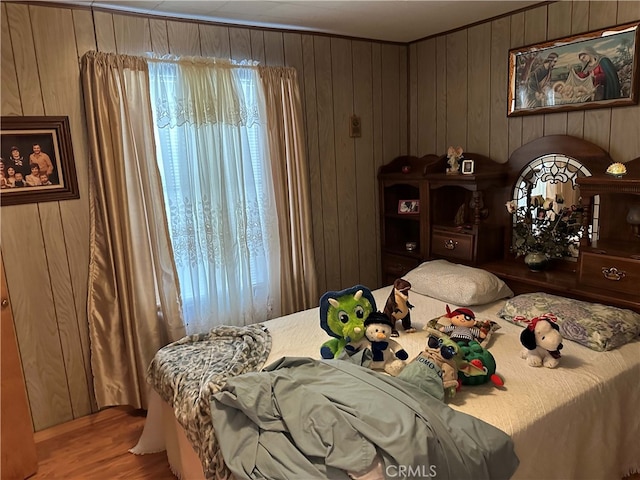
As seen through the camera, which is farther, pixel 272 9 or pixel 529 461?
pixel 272 9

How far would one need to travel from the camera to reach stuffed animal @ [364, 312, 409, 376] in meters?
2.03

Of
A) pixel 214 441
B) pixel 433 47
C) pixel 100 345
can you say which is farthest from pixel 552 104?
pixel 100 345

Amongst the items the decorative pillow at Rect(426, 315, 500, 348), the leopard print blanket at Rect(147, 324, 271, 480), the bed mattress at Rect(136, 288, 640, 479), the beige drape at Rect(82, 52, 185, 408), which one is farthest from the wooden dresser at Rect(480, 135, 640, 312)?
the beige drape at Rect(82, 52, 185, 408)

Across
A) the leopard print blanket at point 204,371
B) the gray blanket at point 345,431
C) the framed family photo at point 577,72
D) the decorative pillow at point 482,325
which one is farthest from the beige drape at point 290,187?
the gray blanket at point 345,431

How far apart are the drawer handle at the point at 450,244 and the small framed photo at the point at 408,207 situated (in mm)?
406

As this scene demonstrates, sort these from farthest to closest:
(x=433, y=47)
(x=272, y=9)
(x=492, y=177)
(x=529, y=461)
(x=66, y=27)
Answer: (x=433, y=47)
(x=492, y=177)
(x=272, y=9)
(x=66, y=27)
(x=529, y=461)

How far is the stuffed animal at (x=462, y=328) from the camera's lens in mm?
2171

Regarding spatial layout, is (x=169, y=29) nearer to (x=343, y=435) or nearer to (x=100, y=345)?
(x=100, y=345)

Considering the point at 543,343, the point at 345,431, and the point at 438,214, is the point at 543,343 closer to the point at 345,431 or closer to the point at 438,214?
the point at 345,431

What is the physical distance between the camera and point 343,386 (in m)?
1.76

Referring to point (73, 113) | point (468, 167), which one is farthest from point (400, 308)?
point (73, 113)

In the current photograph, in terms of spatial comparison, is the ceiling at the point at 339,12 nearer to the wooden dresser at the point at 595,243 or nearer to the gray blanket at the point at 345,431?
the wooden dresser at the point at 595,243

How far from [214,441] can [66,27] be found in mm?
2221

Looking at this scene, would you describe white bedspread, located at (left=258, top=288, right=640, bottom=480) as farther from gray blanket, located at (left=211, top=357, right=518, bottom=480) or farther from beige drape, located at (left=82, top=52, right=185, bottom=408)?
beige drape, located at (left=82, top=52, right=185, bottom=408)
